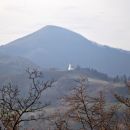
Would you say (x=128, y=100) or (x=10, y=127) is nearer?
(x=10, y=127)

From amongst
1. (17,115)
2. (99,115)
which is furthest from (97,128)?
(17,115)

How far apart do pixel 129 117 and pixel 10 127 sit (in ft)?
33.5

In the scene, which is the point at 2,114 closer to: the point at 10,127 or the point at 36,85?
the point at 10,127

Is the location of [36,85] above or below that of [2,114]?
above

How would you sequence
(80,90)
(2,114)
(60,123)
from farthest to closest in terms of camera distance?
(80,90) → (60,123) → (2,114)

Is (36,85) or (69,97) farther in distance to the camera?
(69,97)

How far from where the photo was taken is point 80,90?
76.0 ft

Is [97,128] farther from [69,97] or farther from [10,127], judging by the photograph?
[10,127]

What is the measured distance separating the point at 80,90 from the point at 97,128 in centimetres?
244

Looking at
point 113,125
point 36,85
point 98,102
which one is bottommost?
point 113,125

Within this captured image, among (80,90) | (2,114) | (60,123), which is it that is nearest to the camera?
(2,114)

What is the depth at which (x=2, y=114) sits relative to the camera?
1608cm

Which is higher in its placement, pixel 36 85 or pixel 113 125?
pixel 36 85

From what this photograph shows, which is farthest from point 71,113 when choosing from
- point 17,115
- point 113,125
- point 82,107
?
point 17,115
